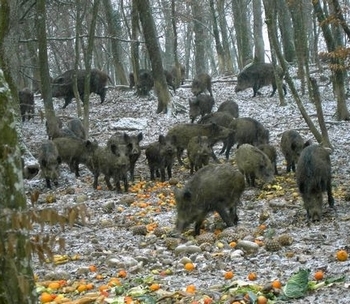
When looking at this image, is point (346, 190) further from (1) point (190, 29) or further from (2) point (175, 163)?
(1) point (190, 29)

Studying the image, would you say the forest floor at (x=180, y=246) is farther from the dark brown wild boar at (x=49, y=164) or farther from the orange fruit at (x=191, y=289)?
the dark brown wild boar at (x=49, y=164)

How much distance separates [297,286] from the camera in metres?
5.59

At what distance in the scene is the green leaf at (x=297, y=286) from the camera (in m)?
5.47

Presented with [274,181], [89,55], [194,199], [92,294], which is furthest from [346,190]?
[89,55]

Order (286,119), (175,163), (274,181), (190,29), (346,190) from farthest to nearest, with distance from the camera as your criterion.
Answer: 1. (190,29)
2. (286,119)
3. (175,163)
4. (274,181)
5. (346,190)

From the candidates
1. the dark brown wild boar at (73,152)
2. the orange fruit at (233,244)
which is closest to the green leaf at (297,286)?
the orange fruit at (233,244)

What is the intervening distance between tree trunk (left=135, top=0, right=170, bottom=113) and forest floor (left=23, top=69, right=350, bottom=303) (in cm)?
534

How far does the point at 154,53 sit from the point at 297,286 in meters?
15.2

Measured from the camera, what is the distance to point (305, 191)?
9281 millimetres

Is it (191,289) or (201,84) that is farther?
(201,84)

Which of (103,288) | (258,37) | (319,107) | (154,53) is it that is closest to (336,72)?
(319,107)

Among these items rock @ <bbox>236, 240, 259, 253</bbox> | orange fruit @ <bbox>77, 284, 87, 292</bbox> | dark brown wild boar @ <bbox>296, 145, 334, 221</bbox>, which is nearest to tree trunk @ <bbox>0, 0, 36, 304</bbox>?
orange fruit @ <bbox>77, 284, 87, 292</bbox>

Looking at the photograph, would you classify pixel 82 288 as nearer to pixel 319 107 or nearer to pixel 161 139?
pixel 161 139

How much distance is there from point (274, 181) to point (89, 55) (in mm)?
7617
